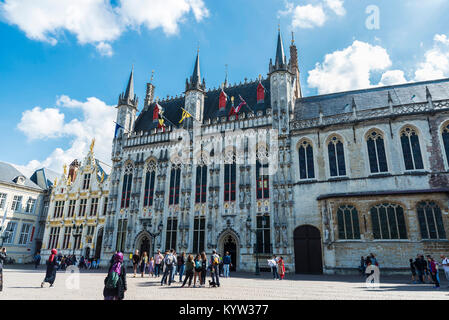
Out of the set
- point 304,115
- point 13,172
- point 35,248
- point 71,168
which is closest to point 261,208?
point 304,115

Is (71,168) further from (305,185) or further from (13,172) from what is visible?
(305,185)

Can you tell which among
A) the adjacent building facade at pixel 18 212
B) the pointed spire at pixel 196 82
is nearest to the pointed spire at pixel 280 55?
the pointed spire at pixel 196 82

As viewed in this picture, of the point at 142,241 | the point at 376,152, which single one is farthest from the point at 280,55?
the point at 142,241

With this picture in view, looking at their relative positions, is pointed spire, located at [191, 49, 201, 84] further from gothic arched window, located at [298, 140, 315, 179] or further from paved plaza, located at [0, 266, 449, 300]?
paved plaza, located at [0, 266, 449, 300]

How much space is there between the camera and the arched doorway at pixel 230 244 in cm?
2775

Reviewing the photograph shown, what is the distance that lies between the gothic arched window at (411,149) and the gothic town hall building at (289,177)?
0.08 m

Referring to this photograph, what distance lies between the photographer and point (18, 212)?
4134 centimetres

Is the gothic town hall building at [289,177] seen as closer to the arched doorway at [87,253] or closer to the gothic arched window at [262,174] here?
the gothic arched window at [262,174]

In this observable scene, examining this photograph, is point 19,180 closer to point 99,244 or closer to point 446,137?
point 99,244

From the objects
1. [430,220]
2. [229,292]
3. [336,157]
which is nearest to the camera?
[229,292]

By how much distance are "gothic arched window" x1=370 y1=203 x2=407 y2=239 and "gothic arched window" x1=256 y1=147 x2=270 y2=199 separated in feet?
30.0

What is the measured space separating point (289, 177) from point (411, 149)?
10424 mm

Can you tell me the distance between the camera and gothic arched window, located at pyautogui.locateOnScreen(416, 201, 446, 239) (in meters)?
22.0
